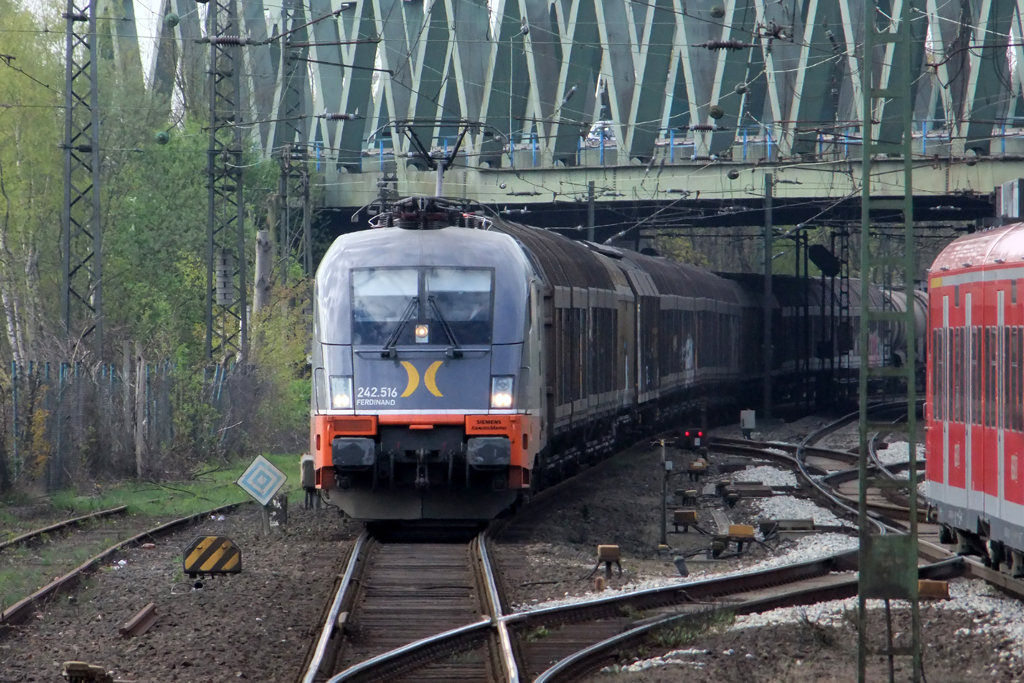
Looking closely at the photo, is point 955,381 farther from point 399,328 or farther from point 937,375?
point 399,328

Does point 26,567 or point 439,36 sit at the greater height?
point 439,36

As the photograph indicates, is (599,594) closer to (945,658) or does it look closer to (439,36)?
(945,658)

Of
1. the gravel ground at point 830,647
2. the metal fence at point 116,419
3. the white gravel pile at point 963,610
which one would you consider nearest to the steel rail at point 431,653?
the gravel ground at point 830,647

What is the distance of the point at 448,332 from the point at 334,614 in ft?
15.6

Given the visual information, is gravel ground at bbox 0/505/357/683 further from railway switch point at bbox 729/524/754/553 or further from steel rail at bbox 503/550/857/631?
railway switch point at bbox 729/524/754/553

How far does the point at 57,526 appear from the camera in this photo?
52.5 feet

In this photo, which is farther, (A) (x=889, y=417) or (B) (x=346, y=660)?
(A) (x=889, y=417)

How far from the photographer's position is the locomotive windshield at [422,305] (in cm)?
1415

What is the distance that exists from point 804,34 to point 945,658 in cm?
3479

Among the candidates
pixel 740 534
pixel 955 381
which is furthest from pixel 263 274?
pixel 955 381

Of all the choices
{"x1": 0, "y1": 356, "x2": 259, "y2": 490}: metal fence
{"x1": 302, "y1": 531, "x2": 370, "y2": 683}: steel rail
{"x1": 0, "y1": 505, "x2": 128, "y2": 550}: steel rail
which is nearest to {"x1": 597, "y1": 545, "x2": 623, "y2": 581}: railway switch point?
{"x1": 302, "y1": 531, "x2": 370, "y2": 683}: steel rail

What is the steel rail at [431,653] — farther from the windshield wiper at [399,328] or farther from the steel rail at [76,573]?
the windshield wiper at [399,328]

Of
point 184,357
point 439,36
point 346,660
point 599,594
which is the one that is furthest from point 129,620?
point 439,36

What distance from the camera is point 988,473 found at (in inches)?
424
